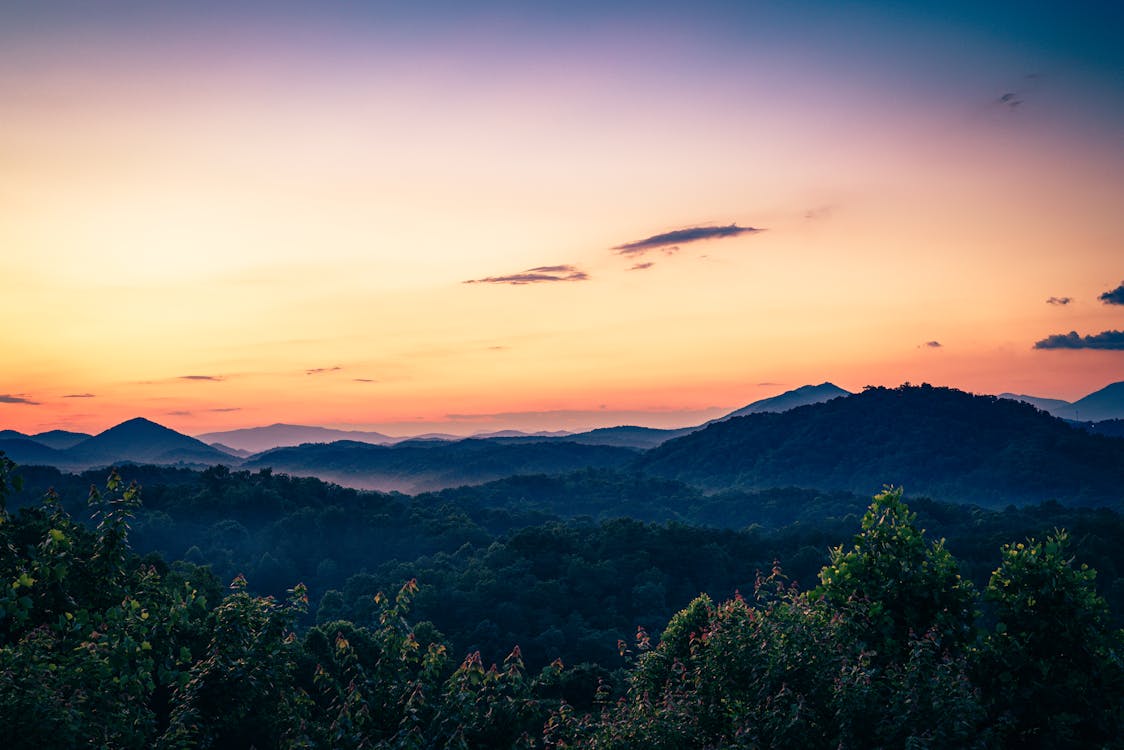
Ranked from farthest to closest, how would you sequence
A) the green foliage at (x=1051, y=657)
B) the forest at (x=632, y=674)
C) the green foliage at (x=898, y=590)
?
the green foliage at (x=898, y=590), the green foliage at (x=1051, y=657), the forest at (x=632, y=674)

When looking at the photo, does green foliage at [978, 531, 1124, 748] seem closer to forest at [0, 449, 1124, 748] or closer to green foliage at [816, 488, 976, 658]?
forest at [0, 449, 1124, 748]

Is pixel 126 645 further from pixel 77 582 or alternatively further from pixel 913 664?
pixel 913 664

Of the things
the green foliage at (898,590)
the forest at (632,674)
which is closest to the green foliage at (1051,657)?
the forest at (632,674)

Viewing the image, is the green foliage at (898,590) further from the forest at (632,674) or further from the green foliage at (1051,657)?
the green foliage at (1051,657)

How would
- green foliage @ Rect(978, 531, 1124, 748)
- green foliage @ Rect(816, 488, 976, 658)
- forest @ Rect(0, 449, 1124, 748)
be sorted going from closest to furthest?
1. forest @ Rect(0, 449, 1124, 748)
2. green foliage @ Rect(978, 531, 1124, 748)
3. green foliage @ Rect(816, 488, 976, 658)

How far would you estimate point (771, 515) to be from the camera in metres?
194

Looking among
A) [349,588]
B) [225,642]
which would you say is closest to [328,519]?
[349,588]

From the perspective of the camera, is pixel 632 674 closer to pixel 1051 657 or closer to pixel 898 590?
pixel 898 590

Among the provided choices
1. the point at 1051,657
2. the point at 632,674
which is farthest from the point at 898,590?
the point at 632,674

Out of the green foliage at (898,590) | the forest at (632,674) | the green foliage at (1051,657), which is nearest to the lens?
the forest at (632,674)

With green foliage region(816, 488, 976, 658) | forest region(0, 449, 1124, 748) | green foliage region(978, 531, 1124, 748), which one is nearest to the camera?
forest region(0, 449, 1124, 748)

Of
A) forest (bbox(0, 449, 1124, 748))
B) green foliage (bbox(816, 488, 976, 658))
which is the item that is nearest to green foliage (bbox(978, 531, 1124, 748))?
forest (bbox(0, 449, 1124, 748))

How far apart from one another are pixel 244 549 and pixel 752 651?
119130 mm

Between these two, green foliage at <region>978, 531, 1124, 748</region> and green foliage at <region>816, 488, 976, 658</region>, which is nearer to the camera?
green foliage at <region>978, 531, 1124, 748</region>
